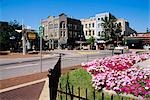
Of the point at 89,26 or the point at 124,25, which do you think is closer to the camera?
the point at 124,25

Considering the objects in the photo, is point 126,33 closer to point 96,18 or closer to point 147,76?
point 96,18

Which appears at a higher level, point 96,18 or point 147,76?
point 96,18

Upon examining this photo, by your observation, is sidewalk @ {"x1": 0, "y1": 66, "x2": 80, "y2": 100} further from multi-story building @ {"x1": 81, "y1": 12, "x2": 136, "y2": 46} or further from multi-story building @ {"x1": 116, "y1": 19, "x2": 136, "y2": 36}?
multi-story building @ {"x1": 116, "y1": 19, "x2": 136, "y2": 36}

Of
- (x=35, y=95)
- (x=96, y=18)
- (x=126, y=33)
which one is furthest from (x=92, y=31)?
(x=35, y=95)

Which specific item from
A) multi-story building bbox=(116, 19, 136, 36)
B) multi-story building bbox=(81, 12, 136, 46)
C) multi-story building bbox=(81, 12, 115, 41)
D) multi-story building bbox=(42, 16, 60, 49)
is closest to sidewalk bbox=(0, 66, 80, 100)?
multi-story building bbox=(81, 12, 136, 46)

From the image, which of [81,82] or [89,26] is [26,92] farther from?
[89,26]

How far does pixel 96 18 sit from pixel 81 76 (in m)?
82.1

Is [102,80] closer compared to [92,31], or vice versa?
[102,80]

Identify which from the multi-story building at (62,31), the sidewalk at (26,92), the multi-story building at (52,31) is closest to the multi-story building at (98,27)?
the multi-story building at (62,31)

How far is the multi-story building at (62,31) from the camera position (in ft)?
287

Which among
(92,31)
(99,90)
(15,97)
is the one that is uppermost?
(92,31)

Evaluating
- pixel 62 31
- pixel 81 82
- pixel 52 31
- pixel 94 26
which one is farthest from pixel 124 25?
pixel 81 82

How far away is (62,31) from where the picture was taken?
87750mm

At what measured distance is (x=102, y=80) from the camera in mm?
6977
